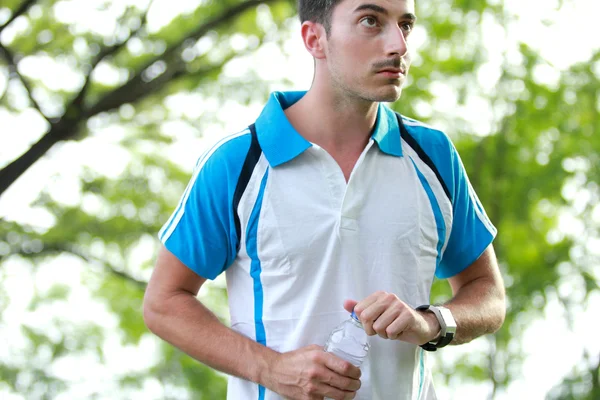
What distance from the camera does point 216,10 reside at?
227 inches

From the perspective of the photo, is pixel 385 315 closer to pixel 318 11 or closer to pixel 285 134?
pixel 285 134

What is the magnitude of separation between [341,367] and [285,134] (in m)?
0.50

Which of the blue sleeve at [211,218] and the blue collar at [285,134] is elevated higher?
the blue collar at [285,134]

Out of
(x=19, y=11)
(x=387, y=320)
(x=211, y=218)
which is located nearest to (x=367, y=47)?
(x=211, y=218)

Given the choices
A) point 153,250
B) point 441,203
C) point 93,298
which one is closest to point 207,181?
point 441,203

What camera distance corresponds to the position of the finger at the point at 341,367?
1.51m

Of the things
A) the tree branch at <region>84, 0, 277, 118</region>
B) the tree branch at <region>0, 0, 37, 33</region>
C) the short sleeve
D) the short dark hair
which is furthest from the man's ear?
the tree branch at <region>0, 0, 37, 33</region>

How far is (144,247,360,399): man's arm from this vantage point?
1.52m

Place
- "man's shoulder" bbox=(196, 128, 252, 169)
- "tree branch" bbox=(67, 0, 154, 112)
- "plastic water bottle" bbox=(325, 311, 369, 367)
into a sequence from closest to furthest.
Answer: "plastic water bottle" bbox=(325, 311, 369, 367), "man's shoulder" bbox=(196, 128, 252, 169), "tree branch" bbox=(67, 0, 154, 112)

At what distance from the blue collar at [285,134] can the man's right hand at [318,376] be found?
0.40 meters

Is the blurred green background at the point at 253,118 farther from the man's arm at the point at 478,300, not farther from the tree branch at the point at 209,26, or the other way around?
the man's arm at the point at 478,300

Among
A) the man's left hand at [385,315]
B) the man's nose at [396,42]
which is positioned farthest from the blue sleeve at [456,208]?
the man's left hand at [385,315]

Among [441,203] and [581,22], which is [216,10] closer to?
[581,22]

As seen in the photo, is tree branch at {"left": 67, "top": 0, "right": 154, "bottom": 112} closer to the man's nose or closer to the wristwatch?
the man's nose
